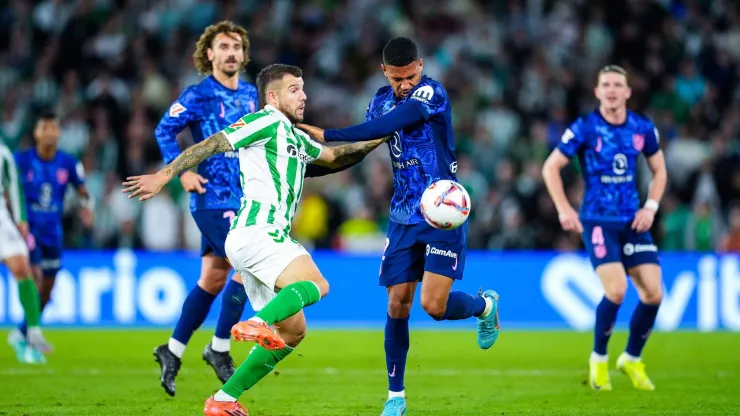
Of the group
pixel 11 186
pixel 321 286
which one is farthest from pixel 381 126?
pixel 11 186

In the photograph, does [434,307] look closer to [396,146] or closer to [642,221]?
[396,146]

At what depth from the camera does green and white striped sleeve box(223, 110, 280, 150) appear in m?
6.90

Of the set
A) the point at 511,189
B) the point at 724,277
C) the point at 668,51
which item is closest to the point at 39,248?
the point at 511,189

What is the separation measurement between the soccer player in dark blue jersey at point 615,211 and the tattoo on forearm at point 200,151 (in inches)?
139

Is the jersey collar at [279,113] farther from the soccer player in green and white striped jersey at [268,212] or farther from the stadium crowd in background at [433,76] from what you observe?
the stadium crowd in background at [433,76]

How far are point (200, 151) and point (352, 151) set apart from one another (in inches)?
Answer: 47.0

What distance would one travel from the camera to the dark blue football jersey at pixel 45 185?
12.5 meters

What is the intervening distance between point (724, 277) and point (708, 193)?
2.64m

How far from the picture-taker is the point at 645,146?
959cm

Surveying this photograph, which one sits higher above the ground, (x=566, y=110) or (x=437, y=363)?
(x=566, y=110)

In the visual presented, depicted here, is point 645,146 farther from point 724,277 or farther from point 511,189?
point 511,189

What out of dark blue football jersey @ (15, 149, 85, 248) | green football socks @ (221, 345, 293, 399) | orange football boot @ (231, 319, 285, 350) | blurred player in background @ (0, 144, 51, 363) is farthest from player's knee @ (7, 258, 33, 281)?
orange football boot @ (231, 319, 285, 350)

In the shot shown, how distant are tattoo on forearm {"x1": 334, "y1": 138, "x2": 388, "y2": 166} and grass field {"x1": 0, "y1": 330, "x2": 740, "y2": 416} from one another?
171 cm

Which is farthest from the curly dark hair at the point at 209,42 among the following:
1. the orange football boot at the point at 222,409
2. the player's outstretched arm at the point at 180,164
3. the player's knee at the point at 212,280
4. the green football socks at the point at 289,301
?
the orange football boot at the point at 222,409
